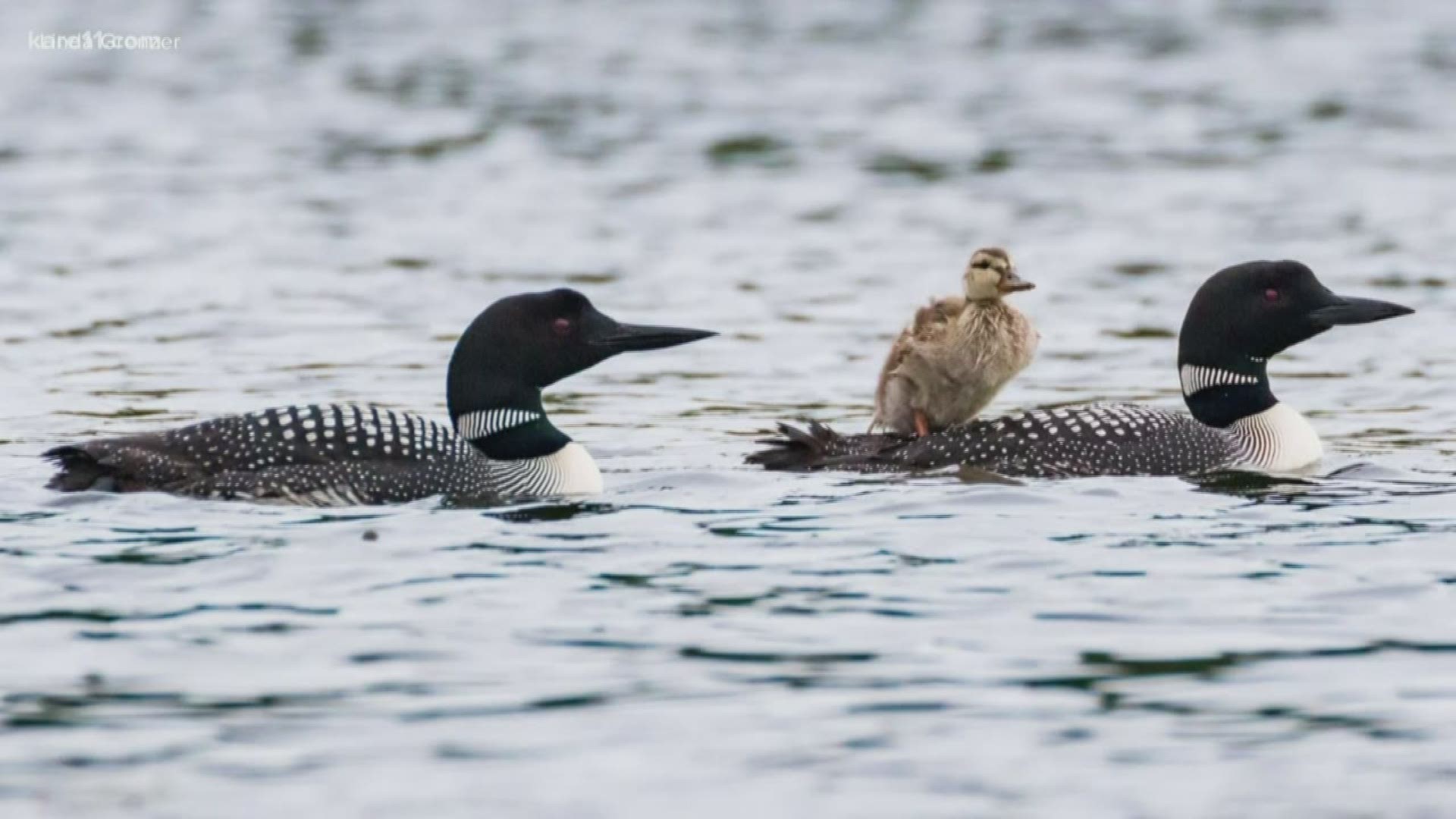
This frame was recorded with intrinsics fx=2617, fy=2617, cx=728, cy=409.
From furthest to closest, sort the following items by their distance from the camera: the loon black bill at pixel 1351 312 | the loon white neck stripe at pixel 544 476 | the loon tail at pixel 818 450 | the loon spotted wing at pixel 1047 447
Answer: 1. the loon black bill at pixel 1351 312
2. the loon tail at pixel 818 450
3. the loon spotted wing at pixel 1047 447
4. the loon white neck stripe at pixel 544 476

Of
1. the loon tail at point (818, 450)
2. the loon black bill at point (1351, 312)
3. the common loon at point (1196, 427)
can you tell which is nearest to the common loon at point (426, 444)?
the loon tail at point (818, 450)

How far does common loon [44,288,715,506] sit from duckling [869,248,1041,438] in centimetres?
120

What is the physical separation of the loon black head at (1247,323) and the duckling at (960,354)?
594mm

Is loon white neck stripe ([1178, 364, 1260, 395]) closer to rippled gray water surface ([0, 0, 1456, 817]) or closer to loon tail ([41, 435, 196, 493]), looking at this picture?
rippled gray water surface ([0, 0, 1456, 817])

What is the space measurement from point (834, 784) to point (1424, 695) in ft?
4.23

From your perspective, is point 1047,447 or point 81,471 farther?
point 1047,447

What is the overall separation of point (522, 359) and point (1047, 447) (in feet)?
5.17

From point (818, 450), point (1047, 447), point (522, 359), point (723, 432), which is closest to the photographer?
point (522, 359)

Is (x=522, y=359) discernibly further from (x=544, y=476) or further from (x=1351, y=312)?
(x=1351, y=312)

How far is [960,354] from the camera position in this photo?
331 inches

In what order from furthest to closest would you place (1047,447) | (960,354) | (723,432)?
(723,432) → (960,354) → (1047,447)

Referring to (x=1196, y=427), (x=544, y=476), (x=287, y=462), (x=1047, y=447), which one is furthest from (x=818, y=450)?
(x=287, y=462)

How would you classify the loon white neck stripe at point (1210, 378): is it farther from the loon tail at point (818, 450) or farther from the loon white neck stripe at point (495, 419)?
the loon white neck stripe at point (495, 419)

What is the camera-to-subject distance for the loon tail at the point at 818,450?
789 centimetres
